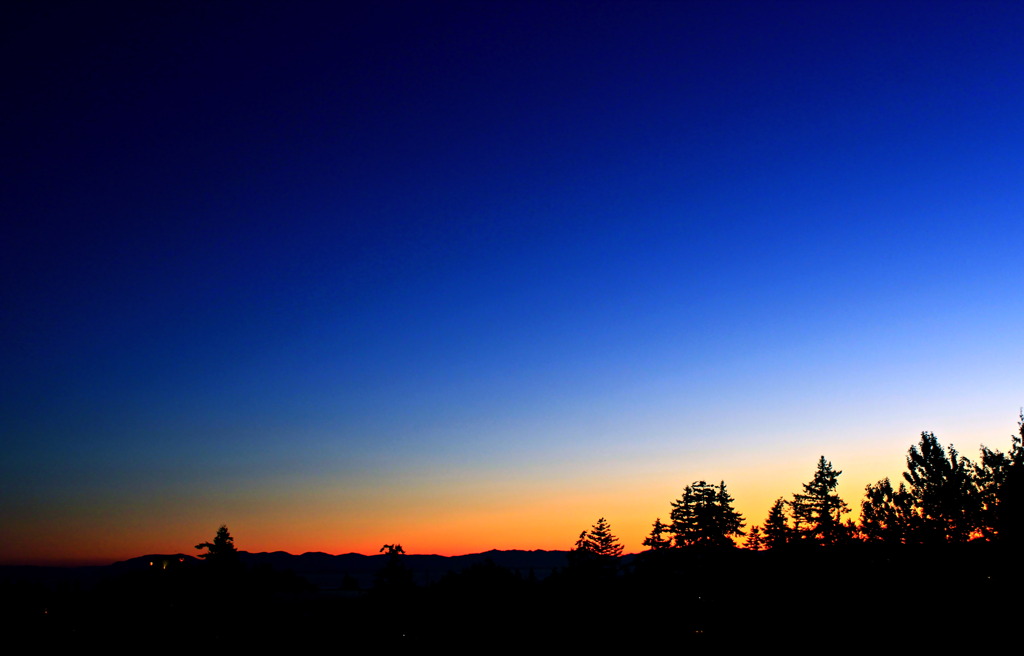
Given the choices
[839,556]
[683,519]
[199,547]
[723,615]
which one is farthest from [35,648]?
[683,519]

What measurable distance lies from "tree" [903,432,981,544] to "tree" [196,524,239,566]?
62763 mm

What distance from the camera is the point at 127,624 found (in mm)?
34750

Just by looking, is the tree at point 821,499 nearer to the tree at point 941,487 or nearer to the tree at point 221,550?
the tree at point 941,487

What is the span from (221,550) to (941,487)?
73.9 metres

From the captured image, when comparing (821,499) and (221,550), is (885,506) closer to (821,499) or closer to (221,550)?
(821,499)

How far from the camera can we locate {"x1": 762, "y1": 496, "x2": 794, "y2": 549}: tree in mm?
60619

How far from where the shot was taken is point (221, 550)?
4928 cm

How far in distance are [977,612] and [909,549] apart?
452cm

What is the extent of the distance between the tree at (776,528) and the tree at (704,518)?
3836mm

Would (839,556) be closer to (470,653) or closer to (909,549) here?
(909,549)

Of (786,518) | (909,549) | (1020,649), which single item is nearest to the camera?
(1020,649)

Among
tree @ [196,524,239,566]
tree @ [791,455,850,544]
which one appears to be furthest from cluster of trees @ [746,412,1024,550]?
tree @ [196,524,239,566]

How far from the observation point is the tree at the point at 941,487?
61.0 meters

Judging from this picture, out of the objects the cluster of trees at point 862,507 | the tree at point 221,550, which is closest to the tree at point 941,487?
the cluster of trees at point 862,507
